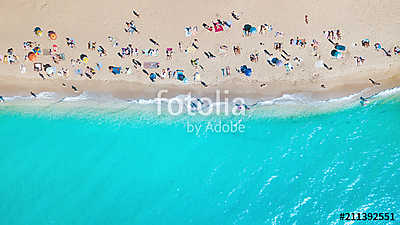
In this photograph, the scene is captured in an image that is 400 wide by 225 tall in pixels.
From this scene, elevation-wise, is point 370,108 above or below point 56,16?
below

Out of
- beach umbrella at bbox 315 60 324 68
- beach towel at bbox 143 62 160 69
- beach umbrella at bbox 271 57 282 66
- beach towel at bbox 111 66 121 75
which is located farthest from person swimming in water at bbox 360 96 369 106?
beach towel at bbox 111 66 121 75

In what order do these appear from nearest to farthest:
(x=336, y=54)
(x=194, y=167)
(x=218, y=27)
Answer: (x=194, y=167), (x=336, y=54), (x=218, y=27)

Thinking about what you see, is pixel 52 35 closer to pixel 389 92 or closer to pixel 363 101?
pixel 363 101

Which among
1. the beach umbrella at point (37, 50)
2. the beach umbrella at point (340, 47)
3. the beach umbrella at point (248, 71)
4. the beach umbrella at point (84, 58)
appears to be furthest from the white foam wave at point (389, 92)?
the beach umbrella at point (37, 50)

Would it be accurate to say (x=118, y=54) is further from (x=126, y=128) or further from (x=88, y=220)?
(x=88, y=220)

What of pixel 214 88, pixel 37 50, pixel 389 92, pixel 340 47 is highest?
pixel 37 50

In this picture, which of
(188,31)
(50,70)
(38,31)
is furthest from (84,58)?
(188,31)

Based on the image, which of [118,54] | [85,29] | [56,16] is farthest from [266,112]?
[56,16]
